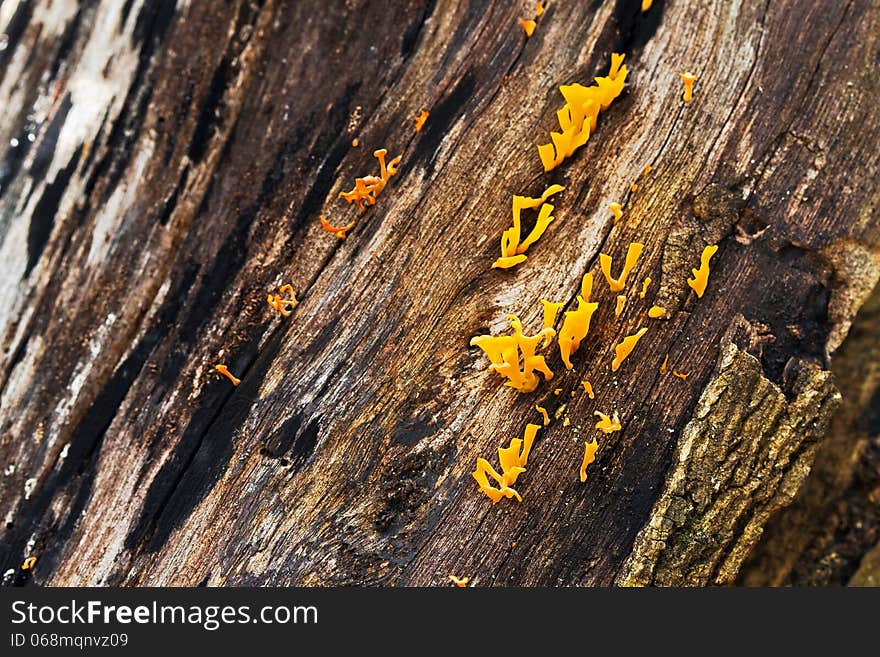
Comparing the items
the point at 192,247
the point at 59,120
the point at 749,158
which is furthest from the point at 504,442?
the point at 59,120

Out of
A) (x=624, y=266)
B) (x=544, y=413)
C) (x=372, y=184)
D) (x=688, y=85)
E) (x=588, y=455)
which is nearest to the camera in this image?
(x=588, y=455)

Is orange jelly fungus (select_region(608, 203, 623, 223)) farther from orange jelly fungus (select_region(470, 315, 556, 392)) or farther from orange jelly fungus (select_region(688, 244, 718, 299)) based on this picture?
orange jelly fungus (select_region(470, 315, 556, 392))

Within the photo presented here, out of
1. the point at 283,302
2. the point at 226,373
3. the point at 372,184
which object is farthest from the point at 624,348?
the point at 226,373

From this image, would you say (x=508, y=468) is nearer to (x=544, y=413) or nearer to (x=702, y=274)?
(x=544, y=413)

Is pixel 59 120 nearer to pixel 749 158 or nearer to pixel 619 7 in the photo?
pixel 619 7

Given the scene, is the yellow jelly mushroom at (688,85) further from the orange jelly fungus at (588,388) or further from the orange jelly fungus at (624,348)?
the orange jelly fungus at (588,388)
